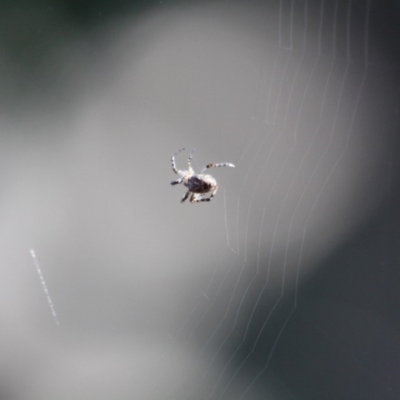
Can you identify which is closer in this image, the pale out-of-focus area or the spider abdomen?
the spider abdomen

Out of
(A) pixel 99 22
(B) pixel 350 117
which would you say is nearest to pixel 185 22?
(A) pixel 99 22

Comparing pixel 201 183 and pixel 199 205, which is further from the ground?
pixel 199 205

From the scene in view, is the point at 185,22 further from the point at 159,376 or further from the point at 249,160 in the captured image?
the point at 159,376

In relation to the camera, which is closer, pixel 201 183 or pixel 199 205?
pixel 201 183

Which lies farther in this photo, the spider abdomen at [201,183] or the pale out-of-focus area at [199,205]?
the pale out-of-focus area at [199,205]
